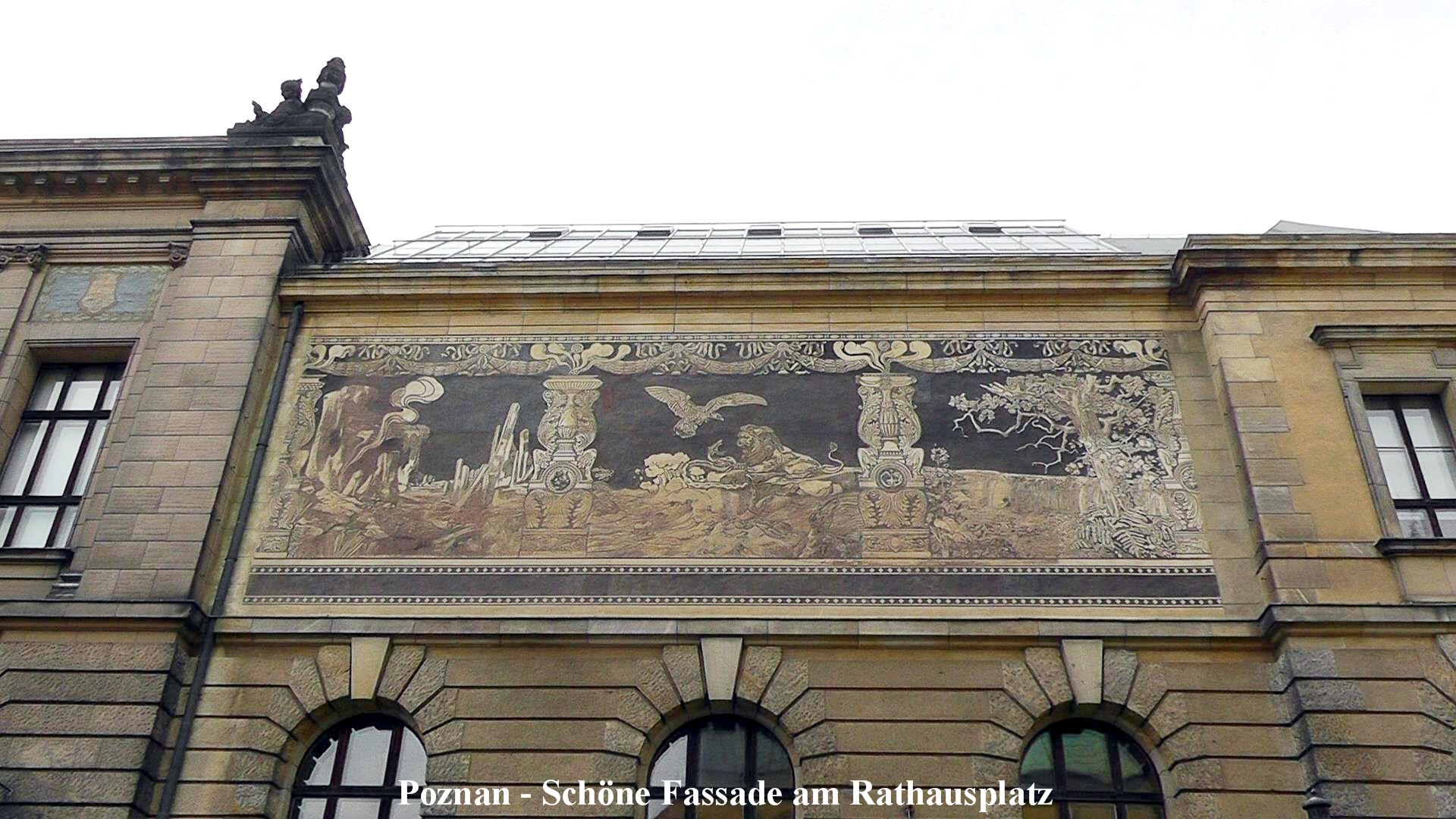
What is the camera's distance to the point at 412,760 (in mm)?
11656

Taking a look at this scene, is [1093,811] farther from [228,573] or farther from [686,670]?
[228,573]

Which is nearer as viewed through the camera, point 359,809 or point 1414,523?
point 359,809

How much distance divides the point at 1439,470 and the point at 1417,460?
24cm

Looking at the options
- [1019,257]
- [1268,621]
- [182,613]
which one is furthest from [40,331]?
[1268,621]

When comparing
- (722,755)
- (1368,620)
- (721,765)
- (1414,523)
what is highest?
(1414,523)

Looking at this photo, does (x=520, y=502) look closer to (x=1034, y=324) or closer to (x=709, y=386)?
(x=709, y=386)

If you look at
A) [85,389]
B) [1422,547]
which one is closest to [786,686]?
[1422,547]

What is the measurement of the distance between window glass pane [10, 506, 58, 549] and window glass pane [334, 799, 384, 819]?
188 inches

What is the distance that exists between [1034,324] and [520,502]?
21.9 ft

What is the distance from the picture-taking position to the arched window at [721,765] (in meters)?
11.3

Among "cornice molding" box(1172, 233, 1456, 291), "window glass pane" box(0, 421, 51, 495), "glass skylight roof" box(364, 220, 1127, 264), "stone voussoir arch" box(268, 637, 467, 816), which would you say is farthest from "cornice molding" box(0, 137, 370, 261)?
"cornice molding" box(1172, 233, 1456, 291)

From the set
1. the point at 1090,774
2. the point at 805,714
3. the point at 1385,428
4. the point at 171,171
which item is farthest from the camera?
the point at 171,171

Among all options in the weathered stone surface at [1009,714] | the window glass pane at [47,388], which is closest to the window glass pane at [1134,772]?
the weathered stone surface at [1009,714]

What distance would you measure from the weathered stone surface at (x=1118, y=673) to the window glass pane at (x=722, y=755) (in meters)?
3.60
